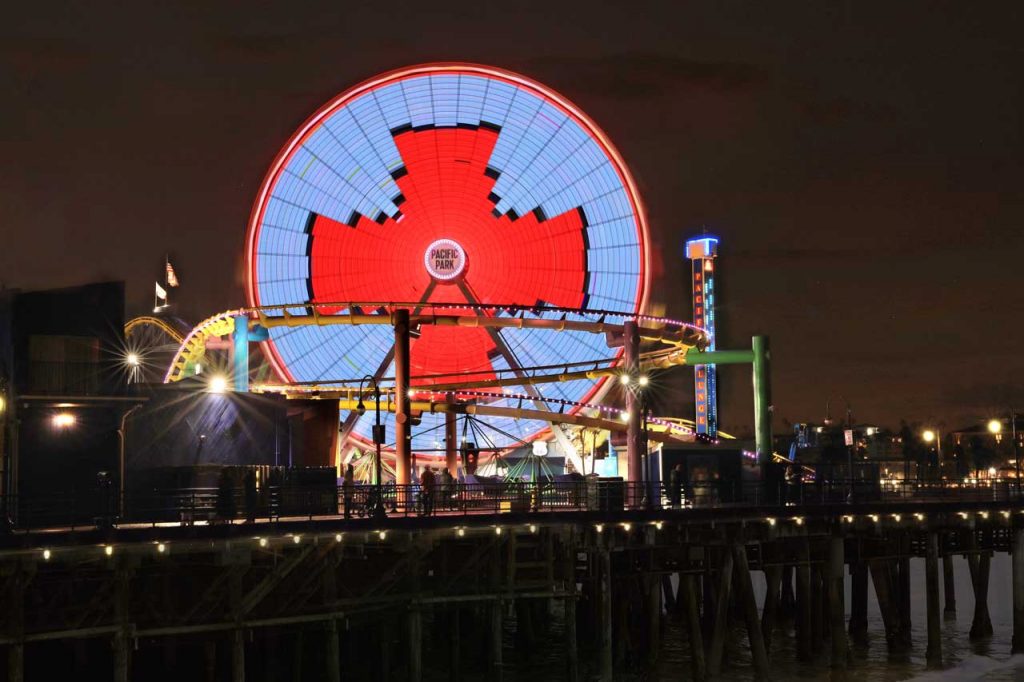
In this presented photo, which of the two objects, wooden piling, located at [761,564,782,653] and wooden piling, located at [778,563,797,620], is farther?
wooden piling, located at [778,563,797,620]

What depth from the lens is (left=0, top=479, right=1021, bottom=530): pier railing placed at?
114 feet

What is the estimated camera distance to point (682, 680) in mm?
44594

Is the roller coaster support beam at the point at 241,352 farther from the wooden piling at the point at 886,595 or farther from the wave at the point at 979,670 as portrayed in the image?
the wave at the point at 979,670

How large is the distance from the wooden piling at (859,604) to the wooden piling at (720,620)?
37.6 feet

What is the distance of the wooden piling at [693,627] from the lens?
41.2m

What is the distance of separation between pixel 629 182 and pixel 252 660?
1441 inches

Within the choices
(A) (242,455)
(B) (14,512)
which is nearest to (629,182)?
(A) (242,455)

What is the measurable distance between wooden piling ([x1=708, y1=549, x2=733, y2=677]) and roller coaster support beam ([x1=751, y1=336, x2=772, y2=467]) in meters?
29.0

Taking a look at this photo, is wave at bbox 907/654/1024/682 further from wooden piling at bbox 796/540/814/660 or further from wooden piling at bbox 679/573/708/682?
wooden piling at bbox 679/573/708/682

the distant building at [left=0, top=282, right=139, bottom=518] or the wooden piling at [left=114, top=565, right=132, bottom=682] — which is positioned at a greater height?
the distant building at [left=0, top=282, right=139, bottom=518]

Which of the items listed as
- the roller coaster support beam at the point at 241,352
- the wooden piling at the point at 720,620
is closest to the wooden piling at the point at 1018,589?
the wooden piling at the point at 720,620

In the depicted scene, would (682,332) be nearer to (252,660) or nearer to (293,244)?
(293,244)

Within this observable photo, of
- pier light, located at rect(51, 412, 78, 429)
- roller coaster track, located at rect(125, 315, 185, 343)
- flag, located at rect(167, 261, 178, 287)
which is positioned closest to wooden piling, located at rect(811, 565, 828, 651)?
pier light, located at rect(51, 412, 78, 429)

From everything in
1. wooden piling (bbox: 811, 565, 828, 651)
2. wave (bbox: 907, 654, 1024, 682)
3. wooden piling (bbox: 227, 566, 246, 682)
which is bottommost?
wave (bbox: 907, 654, 1024, 682)
